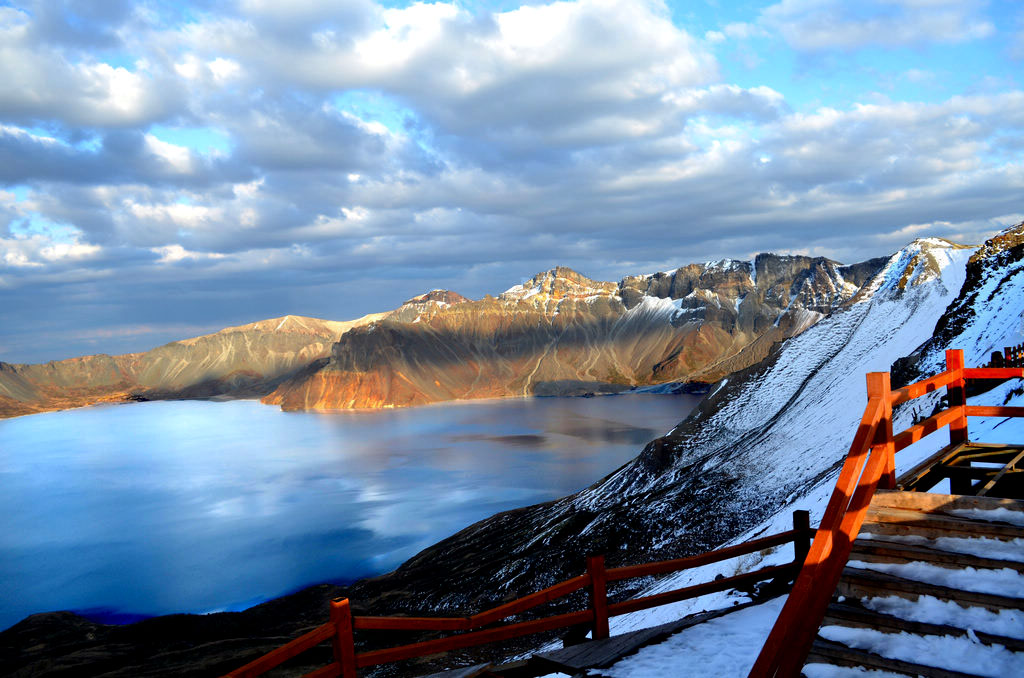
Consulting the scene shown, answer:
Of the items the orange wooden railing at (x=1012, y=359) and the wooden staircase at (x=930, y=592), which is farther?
the orange wooden railing at (x=1012, y=359)

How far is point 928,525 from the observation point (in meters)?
5.50

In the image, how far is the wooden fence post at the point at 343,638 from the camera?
5.06 meters

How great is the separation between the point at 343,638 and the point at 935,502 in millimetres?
5035

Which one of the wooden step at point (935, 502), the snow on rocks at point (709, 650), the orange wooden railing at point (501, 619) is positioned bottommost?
the snow on rocks at point (709, 650)

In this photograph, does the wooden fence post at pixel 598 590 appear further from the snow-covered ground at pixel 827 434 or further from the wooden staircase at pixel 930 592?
the wooden staircase at pixel 930 592

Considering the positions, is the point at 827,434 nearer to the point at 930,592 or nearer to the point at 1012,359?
the point at 1012,359

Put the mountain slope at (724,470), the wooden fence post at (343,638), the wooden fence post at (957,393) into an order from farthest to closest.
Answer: the mountain slope at (724,470) → the wooden fence post at (957,393) → the wooden fence post at (343,638)

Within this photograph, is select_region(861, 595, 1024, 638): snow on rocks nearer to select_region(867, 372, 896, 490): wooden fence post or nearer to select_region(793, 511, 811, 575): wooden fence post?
select_region(867, 372, 896, 490): wooden fence post

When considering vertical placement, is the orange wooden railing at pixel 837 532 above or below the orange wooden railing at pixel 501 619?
above

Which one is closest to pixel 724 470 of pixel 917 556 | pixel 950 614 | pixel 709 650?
pixel 709 650

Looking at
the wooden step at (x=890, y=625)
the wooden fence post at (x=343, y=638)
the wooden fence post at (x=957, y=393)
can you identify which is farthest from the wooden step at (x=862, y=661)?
the wooden fence post at (x=957, y=393)

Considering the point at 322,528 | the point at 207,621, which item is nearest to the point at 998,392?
the point at 207,621

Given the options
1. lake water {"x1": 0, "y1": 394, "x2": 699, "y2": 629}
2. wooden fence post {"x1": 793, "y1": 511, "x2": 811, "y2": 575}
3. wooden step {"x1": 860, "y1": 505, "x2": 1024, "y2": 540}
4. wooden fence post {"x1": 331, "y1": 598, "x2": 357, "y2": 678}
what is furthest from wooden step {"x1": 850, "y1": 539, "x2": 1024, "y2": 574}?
lake water {"x1": 0, "y1": 394, "x2": 699, "y2": 629}

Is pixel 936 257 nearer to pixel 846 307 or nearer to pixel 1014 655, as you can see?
pixel 846 307
